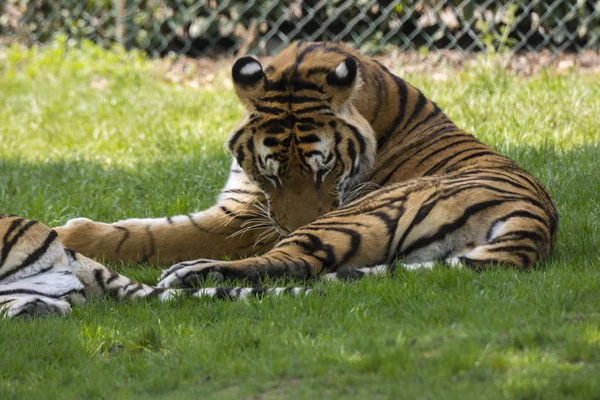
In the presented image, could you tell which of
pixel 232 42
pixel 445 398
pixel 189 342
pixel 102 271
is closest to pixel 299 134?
pixel 102 271

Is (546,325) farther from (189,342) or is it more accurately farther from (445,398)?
(189,342)

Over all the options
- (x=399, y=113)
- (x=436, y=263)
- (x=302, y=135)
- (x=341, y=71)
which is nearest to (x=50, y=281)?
(x=302, y=135)

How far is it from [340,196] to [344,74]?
70 cm

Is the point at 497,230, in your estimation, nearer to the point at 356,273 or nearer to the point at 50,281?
the point at 356,273

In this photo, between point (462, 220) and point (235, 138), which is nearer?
point (462, 220)

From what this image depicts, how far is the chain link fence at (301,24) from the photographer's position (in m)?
11.9

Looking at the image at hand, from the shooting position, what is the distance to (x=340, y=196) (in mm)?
5840

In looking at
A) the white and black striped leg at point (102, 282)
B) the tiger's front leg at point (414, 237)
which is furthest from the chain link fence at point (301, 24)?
the white and black striped leg at point (102, 282)

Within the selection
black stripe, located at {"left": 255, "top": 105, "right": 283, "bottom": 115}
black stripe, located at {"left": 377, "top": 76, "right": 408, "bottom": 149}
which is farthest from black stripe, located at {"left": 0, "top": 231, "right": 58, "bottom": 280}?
black stripe, located at {"left": 377, "top": 76, "right": 408, "bottom": 149}

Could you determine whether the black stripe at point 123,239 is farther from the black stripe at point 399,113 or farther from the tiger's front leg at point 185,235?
the black stripe at point 399,113

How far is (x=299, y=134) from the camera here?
18.8ft

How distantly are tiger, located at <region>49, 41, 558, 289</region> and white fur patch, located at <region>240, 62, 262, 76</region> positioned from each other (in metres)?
0.01

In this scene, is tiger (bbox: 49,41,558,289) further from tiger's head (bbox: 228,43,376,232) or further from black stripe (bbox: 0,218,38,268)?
black stripe (bbox: 0,218,38,268)

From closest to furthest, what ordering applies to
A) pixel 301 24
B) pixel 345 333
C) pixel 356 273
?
pixel 345 333, pixel 356 273, pixel 301 24
